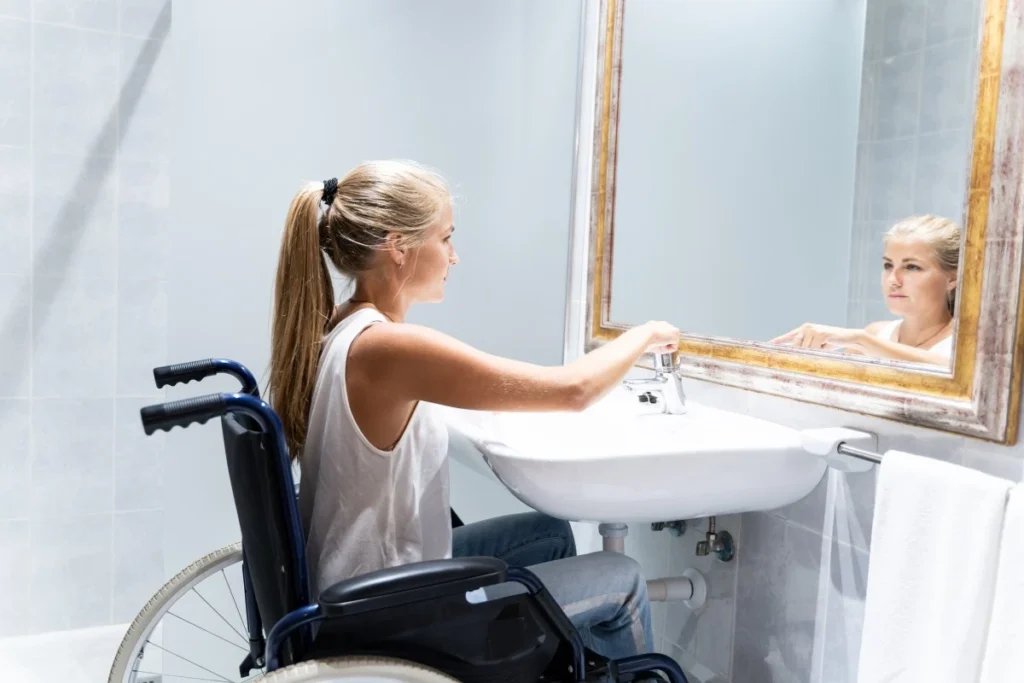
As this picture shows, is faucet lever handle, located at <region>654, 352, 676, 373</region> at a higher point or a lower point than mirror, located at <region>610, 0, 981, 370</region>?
lower

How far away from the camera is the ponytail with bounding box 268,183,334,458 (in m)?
1.24

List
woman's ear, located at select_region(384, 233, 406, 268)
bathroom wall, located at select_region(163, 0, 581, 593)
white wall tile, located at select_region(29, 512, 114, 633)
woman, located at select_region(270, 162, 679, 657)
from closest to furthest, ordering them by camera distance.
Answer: woman, located at select_region(270, 162, 679, 657), woman's ear, located at select_region(384, 233, 406, 268), bathroom wall, located at select_region(163, 0, 581, 593), white wall tile, located at select_region(29, 512, 114, 633)

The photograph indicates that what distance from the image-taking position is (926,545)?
1029 mm

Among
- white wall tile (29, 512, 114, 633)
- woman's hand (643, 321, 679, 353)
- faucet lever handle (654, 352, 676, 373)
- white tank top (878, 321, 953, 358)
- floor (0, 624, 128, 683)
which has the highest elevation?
white tank top (878, 321, 953, 358)

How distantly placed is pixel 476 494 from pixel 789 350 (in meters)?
0.91

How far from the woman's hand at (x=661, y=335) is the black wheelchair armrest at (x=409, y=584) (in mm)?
569

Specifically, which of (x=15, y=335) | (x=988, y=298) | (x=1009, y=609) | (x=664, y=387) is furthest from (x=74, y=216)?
(x=1009, y=609)

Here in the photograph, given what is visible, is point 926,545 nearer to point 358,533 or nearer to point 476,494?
point 358,533

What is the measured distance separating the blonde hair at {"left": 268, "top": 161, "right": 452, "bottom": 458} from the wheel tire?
11.5 inches

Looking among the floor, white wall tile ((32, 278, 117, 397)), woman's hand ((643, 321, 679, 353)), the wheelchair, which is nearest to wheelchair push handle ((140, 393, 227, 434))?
the wheelchair

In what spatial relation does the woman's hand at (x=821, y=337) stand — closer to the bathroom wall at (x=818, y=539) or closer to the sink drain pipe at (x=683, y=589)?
the bathroom wall at (x=818, y=539)

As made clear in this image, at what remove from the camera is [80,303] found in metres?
2.33

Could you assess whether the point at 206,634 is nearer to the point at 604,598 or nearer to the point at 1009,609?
the point at 604,598

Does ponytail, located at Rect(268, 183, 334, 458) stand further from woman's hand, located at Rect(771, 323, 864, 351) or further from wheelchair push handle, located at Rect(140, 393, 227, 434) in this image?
woman's hand, located at Rect(771, 323, 864, 351)
